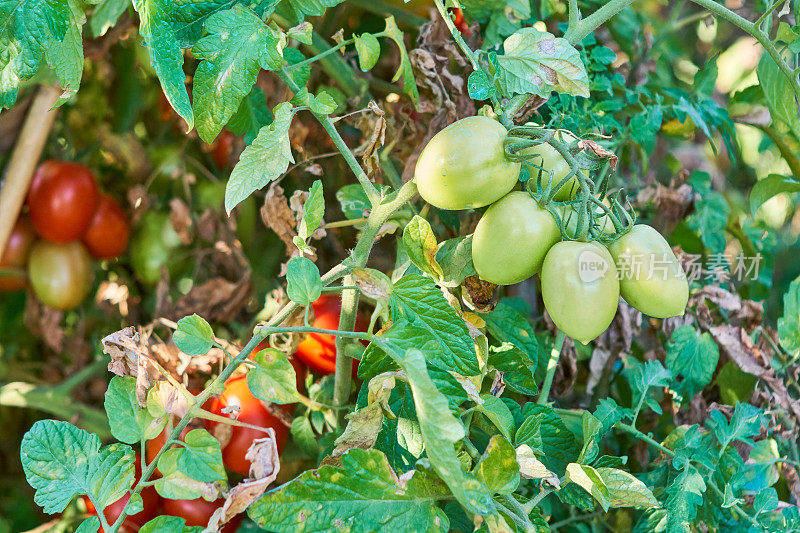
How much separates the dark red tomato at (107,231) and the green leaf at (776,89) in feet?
3.19

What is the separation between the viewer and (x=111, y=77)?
1089 mm

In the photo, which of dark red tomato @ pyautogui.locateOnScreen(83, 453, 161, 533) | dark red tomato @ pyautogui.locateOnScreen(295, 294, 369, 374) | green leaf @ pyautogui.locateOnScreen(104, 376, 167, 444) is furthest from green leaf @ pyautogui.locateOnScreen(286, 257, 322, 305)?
dark red tomato @ pyautogui.locateOnScreen(83, 453, 161, 533)

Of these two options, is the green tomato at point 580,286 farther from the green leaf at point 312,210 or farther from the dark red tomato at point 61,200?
the dark red tomato at point 61,200

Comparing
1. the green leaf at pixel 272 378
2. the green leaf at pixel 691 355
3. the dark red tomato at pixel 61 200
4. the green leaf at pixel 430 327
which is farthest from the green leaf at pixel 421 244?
the dark red tomato at pixel 61 200

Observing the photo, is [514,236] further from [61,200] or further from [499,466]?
[61,200]

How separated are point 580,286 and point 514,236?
2.3 inches

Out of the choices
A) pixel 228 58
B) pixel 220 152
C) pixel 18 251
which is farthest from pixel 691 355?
pixel 18 251

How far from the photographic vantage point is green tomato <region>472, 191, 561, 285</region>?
454 millimetres

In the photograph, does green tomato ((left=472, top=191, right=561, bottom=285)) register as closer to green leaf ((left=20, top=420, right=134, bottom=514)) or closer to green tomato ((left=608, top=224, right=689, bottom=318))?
green tomato ((left=608, top=224, right=689, bottom=318))

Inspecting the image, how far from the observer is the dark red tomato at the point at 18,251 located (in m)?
1.03

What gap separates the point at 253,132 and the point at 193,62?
467 millimetres

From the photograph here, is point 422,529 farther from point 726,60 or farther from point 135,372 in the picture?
point 726,60

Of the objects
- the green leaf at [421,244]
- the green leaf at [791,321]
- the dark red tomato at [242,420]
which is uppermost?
the green leaf at [421,244]

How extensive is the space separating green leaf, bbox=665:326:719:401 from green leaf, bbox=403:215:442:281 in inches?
14.3
